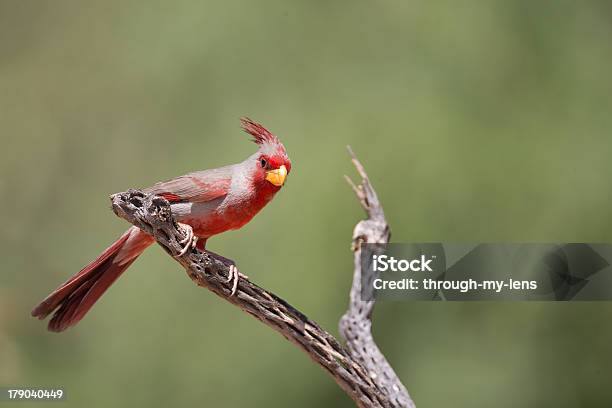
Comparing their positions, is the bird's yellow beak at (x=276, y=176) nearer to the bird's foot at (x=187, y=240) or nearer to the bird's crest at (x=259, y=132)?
the bird's crest at (x=259, y=132)

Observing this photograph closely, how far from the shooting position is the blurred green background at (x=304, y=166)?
4875mm

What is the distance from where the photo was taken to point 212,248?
460 cm

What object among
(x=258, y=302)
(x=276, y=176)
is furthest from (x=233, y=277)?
(x=276, y=176)

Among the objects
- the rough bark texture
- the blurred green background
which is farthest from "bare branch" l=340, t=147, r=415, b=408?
the blurred green background

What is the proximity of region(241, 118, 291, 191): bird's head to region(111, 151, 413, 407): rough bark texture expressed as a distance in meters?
0.34

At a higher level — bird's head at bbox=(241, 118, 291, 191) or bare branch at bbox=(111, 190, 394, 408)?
bird's head at bbox=(241, 118, 291, 191)

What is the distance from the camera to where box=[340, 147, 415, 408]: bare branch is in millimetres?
3162

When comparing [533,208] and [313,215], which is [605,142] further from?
[313,215]

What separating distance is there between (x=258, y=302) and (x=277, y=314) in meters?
0.09

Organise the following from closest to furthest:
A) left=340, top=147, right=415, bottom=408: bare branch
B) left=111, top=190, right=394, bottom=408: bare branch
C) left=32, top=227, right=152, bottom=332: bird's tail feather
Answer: left=111, top=190, right=394, bottom=408: bare branch
left=32, top=227, right=152, bottom=332: bird's tail feather
left=340, top=147, right=415, bottom=408: bare branch

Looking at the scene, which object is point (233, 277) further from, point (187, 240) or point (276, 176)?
point (276, 176)

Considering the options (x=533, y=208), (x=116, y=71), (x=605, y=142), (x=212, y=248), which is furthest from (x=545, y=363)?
(x=116, y=71)

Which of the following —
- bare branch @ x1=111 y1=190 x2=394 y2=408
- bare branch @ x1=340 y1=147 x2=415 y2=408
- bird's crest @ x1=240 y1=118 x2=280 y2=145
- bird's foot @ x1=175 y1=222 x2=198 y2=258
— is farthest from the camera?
bare branch @ x1=340 y1=147 x2=415 y2=408

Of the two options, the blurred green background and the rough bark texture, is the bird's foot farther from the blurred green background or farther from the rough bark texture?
the blurred green background
